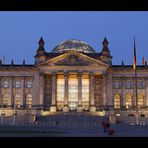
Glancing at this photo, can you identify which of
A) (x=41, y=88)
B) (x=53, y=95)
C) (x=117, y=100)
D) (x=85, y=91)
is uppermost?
(x=41, y=88)

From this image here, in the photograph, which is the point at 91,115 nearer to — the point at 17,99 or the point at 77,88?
the point at 77,88

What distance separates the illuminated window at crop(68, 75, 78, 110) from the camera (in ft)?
237

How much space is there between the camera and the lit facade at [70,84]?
70.9 meters

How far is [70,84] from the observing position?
239 feet

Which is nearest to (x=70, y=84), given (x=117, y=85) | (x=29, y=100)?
(x=29, y=100)

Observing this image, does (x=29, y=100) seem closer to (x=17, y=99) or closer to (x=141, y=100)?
(x=17, y=99)

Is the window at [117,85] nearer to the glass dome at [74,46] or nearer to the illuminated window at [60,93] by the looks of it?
the illuminated window at [60,93]

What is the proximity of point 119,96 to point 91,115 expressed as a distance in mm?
11357

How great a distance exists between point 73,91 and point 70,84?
1.55 metres

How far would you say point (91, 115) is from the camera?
6544 cm

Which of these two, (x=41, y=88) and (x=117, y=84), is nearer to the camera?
(x=41, y=88)

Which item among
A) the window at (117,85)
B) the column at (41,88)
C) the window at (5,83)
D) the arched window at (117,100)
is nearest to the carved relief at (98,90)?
the window at (117,85)
